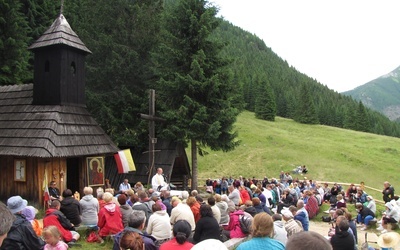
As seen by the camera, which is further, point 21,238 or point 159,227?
point 159,227

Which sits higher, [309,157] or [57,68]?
[57,68]

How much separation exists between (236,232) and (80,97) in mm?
12079

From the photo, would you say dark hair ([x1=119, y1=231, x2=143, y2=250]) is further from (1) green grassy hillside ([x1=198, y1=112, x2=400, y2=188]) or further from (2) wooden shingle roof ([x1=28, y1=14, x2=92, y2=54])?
(1) green grassy hillside ([x1=198, y1=112, x2=400, y2=188])

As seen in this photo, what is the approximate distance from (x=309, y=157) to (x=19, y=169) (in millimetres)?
31928

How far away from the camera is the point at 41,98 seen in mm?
17266

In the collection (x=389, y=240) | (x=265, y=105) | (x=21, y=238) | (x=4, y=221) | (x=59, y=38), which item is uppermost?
(x=265, y=105)

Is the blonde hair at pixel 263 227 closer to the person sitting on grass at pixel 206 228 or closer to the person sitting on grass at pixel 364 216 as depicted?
the person sitting on grass at pixel 206 228

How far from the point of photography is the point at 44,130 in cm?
1539

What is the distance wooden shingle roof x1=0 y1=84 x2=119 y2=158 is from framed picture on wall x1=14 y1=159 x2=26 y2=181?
0.66 meters

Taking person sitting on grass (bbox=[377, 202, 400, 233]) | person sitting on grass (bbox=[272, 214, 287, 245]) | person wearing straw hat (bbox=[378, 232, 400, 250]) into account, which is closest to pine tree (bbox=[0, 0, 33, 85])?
person sitting on grass (bbox=[272, 214, 287, 245])

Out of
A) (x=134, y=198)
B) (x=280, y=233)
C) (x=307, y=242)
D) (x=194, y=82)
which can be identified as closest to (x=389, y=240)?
(x=280, y=233)

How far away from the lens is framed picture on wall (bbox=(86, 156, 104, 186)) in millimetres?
16797

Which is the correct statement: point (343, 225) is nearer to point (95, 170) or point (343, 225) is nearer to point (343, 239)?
point (343, 239)

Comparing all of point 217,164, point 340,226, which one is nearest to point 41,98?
point 340,226
